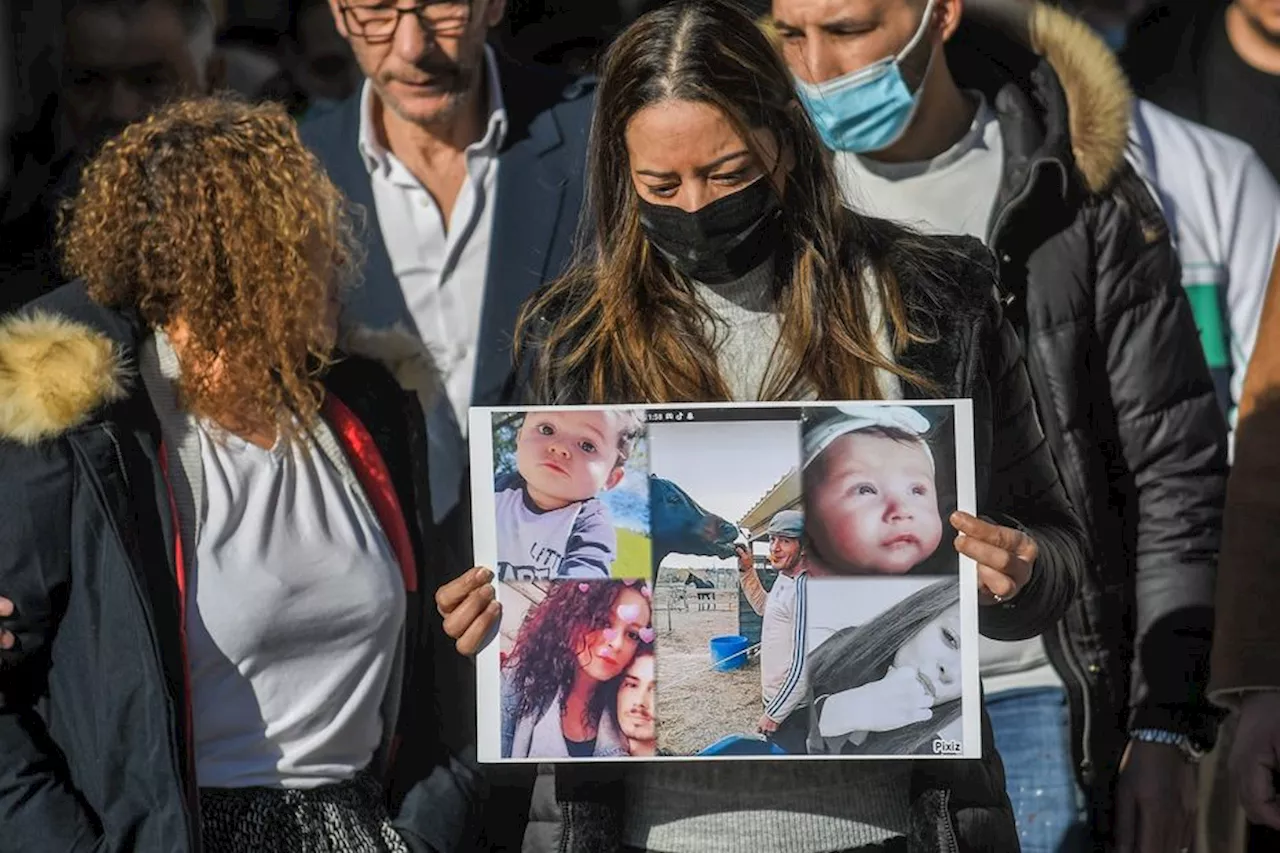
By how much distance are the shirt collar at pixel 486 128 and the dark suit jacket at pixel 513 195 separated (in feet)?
0.05

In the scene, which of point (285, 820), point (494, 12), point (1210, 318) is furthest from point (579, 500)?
point (1210, 318)

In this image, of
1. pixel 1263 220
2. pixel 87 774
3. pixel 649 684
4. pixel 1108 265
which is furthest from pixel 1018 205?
pixel 87 774

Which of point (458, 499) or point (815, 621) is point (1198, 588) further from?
point (458, 499)

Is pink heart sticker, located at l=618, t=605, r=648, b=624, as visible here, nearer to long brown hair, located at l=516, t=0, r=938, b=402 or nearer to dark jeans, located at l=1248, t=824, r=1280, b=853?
long brown hair, located at l=516, t=0, r=938, b=402

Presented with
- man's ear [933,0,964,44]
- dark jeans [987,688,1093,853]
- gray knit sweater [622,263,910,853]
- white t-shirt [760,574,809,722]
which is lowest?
dark jeans [987,688,1093,853]

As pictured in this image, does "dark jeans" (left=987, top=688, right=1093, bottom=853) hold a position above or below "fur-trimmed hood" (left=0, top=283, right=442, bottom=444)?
below

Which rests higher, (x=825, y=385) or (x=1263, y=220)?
(x=1263, y=220)

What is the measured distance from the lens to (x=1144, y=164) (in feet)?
11.3

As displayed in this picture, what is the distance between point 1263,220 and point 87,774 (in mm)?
2378

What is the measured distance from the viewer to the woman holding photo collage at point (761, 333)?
258cm

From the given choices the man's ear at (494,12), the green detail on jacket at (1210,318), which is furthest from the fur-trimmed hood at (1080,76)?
the man's ear at (494,12)

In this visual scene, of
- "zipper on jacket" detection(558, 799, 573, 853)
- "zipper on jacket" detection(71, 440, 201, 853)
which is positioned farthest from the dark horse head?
"zipper on jacket" detection(71, 440, 201, 853)

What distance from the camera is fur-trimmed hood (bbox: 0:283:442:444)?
2619 mm

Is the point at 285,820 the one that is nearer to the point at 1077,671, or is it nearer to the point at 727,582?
the point at 727,582
